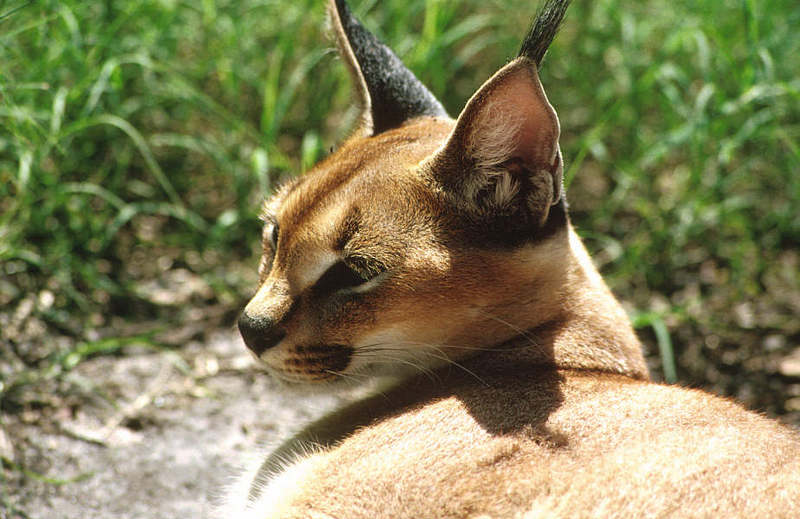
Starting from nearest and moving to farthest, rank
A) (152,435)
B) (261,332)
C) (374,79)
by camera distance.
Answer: (261,332)
(374,79)
(152,435)

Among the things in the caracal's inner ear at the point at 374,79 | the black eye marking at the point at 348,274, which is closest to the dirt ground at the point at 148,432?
the black eye marking at the point at 348,274

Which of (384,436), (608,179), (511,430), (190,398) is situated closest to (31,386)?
(190,398)

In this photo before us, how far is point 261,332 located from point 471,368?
2.34 ft

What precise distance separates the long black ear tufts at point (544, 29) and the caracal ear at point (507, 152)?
0.11m

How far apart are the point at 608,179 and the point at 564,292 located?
295 cm

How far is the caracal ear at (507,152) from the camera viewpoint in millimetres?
2590

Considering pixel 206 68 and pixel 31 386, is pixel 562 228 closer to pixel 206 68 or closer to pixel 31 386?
pixel 31 386

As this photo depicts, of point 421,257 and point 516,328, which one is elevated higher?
point 421,257

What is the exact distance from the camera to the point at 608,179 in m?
5.82

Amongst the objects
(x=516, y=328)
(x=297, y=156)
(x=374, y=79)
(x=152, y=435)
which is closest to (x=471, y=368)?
(x=516, y=328)

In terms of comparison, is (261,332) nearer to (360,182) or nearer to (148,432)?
(360,182)

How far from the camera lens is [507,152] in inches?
108

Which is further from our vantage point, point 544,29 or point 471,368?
point 471,368

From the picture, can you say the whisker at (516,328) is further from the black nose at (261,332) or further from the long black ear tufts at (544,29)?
the long black ear tufts at (544,29)
